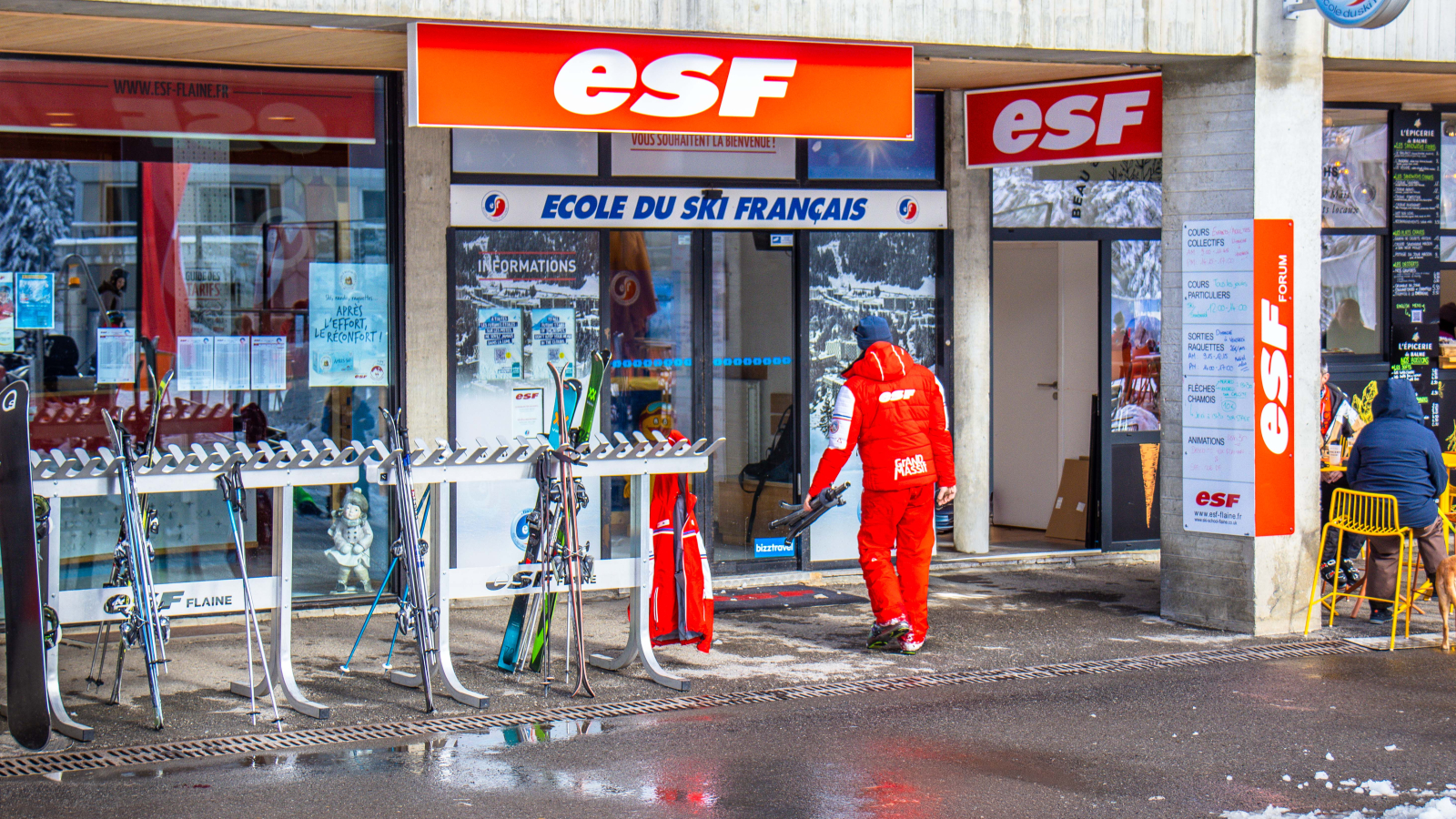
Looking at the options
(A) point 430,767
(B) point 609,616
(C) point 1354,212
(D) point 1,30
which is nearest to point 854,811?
(A) point 430,767

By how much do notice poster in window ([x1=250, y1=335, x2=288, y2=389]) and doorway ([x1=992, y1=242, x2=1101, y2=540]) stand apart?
239 inches

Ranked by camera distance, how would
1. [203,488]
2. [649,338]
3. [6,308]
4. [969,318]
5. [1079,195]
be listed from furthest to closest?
[1079,195] → [969,318] → [649,338] → [6,308] → [203,488]

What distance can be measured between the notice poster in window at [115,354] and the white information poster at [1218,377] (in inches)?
243

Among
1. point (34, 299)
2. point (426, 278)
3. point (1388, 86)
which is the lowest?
point (34, 299)

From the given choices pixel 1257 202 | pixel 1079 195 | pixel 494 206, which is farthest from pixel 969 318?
pixel 494 206

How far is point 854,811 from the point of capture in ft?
18.1

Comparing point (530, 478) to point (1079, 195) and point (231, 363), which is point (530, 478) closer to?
point (231, 363)

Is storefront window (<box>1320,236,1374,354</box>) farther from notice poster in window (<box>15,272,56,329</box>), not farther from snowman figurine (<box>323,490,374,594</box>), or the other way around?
notice poster in window (<box>15,272,56,329</box>)

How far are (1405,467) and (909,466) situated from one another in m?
3.00

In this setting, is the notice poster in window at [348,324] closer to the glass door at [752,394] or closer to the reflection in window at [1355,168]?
the glass door at [752,394]

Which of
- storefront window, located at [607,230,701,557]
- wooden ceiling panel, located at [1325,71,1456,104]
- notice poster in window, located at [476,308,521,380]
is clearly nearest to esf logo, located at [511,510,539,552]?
storefront window, located at [607,230,701,557]

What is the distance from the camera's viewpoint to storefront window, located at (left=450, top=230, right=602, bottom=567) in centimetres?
954

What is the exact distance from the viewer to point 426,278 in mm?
9352

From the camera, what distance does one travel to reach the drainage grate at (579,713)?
6.21 meters
